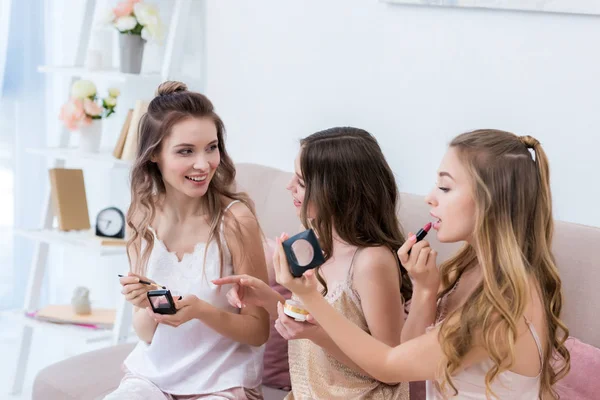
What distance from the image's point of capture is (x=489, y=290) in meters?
1.48

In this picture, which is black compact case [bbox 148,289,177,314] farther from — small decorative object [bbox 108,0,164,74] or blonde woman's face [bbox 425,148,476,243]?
small decorative object [bbox 108,0,164,74]

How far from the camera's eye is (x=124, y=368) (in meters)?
2.18

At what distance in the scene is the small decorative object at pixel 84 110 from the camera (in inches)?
Result: 122

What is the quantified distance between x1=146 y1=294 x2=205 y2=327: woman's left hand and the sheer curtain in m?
2.40

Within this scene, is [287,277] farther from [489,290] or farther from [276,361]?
[276,361]

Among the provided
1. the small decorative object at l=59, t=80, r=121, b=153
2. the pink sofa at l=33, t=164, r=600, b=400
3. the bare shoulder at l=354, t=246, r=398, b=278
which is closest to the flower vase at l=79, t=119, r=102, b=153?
the small decorative object at l=59, t=80, r=121, b=153

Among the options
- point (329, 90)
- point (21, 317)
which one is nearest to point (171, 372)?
point (329, 90)

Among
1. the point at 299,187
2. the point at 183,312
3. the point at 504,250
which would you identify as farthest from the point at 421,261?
the point at 183,312

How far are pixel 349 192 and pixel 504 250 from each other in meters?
0.47

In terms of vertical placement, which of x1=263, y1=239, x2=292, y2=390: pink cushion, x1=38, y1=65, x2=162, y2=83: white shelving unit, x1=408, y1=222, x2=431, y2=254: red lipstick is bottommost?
x1=263, y1=239, x2=292, y2=390: pink cushion

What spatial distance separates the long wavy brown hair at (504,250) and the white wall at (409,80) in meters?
0.65

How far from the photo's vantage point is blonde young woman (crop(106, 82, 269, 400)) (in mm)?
2029

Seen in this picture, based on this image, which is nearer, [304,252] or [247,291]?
[304,252]

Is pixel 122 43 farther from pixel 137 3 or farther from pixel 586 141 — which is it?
pixel 586 141
